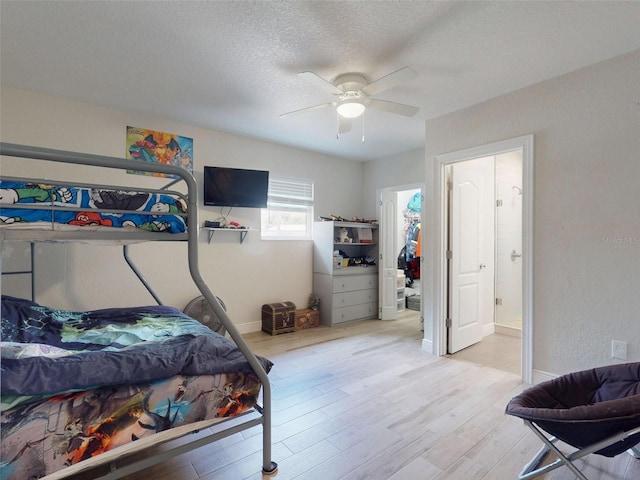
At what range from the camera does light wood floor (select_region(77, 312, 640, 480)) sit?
5.49 ft

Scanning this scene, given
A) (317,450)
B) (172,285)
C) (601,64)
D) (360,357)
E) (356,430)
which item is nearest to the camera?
(317,450)

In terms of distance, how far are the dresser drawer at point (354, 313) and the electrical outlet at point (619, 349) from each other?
2.86 meters

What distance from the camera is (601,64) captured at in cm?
227

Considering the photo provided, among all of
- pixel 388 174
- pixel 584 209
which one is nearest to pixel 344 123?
pixel 584 209

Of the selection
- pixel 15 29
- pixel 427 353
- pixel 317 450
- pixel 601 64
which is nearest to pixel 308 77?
pixel 15 29

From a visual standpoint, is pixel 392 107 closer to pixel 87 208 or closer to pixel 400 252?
pixel 87 208

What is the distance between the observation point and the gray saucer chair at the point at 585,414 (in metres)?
1.30

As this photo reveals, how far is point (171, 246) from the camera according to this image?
3535mm

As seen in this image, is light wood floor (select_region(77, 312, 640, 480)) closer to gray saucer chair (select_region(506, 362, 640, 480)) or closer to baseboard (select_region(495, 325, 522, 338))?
gray saucer chair (select_region(506, 362, 640, 480))

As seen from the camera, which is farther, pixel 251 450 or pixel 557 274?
pixel 557 274

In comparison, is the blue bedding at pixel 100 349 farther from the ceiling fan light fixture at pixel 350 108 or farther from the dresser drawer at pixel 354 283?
the dresser drawer at pixel 354 283

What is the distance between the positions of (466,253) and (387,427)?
2.16m

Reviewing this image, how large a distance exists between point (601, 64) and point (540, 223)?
1173 mm

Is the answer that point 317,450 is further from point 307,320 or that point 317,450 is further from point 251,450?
point 307,320
